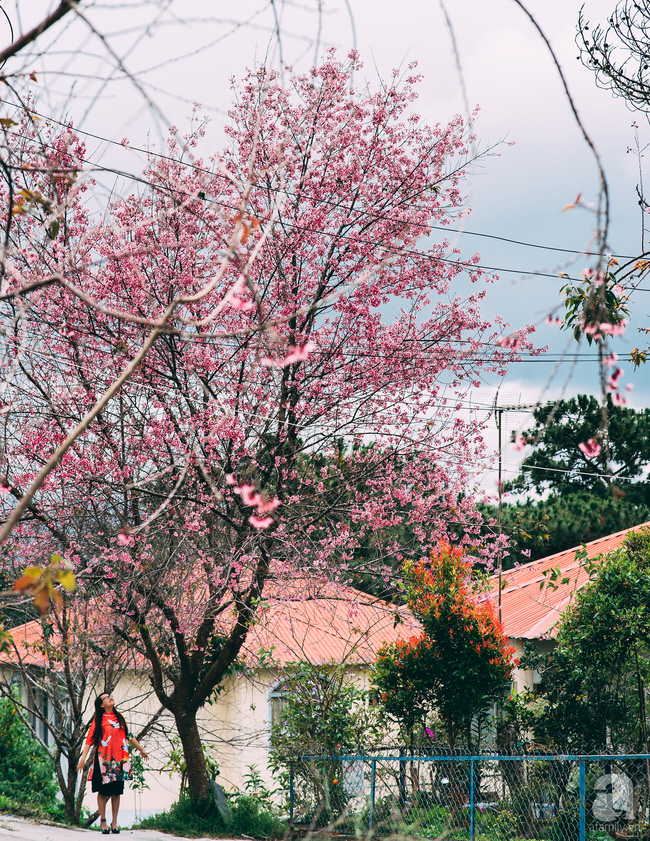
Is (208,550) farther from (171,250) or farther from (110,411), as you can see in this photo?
(171,250)

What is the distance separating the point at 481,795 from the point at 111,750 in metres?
4.24

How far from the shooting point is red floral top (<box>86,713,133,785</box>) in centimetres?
985

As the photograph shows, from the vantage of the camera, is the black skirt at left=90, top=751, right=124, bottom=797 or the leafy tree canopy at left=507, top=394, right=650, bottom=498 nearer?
the black skirt at left=90, top=751, right=124, bottom=797

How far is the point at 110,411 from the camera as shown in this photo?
10234 mm

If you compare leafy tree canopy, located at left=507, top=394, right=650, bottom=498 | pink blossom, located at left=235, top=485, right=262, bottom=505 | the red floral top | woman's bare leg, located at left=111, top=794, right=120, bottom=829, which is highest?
leafy tree canopy, located at left=507, top=394, right=650, bottom=498

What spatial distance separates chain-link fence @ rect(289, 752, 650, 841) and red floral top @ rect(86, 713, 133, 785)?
223 centimetres

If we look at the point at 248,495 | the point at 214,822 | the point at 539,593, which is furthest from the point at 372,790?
the point at 539,593

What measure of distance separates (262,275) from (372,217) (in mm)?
1543

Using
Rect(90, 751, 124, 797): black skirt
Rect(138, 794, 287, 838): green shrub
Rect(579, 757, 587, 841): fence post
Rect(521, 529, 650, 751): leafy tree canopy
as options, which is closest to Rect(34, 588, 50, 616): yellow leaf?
Rect(579, 757, 587, 841): fence post

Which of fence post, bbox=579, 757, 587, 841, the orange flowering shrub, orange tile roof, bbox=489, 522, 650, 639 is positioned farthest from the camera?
orange tile roof, bbox=489, 522, 650, 639

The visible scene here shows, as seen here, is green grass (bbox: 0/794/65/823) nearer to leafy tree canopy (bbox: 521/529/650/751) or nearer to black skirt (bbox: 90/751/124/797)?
black skirt (bbox: 90/751/124/797)

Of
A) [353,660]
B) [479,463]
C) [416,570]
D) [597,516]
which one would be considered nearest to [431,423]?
[479,463]

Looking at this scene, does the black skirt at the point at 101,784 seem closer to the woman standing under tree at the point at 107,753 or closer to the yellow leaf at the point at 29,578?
the woman standing under tree at the point at 107,753

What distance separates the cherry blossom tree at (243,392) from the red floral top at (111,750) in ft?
3.47
